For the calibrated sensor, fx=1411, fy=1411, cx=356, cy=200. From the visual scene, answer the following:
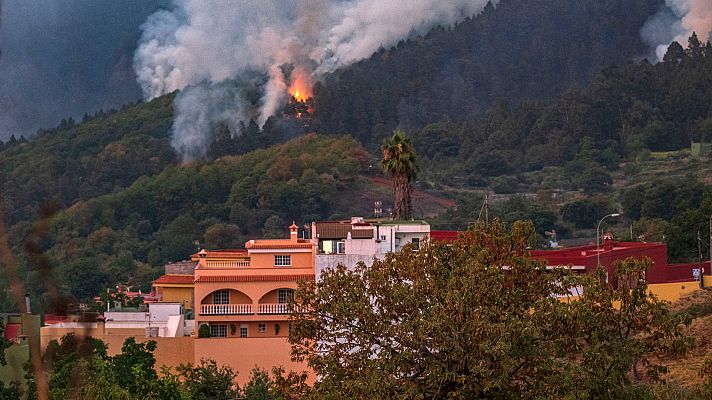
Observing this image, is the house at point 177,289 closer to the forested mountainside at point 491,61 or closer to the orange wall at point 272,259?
the orange wall at point 272,259

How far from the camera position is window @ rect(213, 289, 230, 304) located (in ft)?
110

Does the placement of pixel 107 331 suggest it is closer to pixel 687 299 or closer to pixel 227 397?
pixel 227 397

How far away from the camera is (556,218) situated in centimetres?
7362

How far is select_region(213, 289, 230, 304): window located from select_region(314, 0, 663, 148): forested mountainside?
3068 inches

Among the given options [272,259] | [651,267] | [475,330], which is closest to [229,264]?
[272,259]

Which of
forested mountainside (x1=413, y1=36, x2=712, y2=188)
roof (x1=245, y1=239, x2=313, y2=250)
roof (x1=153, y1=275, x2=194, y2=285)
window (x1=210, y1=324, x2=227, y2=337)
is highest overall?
forested mountainside (x1=413, y1=36, x2=712, y2=188)

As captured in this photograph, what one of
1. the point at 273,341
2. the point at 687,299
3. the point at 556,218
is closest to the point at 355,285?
the point at 273,341

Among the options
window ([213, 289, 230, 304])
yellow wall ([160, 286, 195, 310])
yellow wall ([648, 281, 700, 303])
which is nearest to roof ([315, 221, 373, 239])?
window ([213, 289, 230, 304])

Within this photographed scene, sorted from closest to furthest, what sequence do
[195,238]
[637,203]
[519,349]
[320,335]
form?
[519,349]
[320,335]
[637,203]
[195,238]

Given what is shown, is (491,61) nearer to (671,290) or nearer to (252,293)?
(252,293)

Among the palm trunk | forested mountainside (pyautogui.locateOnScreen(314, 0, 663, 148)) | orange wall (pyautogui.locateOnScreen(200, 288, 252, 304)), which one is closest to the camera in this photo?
orange wall (pyautogui.locateOnScreen(200, 288, 252, 304))

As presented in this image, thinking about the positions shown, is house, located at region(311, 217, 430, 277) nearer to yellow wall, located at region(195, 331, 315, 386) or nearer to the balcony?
the balcony

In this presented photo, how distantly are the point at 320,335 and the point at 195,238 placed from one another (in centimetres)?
6193

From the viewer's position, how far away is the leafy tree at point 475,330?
17.2 metres
